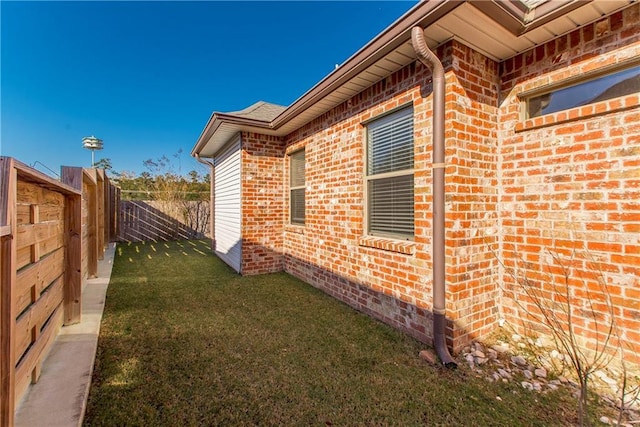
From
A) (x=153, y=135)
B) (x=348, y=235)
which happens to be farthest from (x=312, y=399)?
(x=153, y=135)

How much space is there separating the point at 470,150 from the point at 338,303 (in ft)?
8.72

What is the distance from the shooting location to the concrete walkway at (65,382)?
66.9 inches

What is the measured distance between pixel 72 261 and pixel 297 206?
11.7 ft

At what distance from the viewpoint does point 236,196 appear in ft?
19.7

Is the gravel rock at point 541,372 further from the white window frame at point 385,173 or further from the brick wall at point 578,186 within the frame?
the white window frame at point 385,173

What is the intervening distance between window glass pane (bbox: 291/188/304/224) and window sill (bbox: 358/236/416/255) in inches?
81.4

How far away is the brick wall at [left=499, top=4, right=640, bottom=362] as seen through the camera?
7.04 feet

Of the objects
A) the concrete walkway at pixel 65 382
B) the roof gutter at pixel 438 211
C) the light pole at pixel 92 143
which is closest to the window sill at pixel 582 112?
the roof gutter at pixel 438 211

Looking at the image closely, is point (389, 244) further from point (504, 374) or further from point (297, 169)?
point (297, 169)

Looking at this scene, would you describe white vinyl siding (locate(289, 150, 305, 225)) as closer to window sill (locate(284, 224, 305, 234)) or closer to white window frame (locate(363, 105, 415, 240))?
window sill (locate(284, 224, 305, 234))

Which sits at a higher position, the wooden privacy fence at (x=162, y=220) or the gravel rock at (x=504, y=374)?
the wooden privacy fence at (x=162, y=220)

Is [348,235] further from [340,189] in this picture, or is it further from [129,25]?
[129,25]

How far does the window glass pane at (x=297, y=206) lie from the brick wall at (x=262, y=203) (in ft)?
0.88

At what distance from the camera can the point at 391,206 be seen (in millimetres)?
3457
